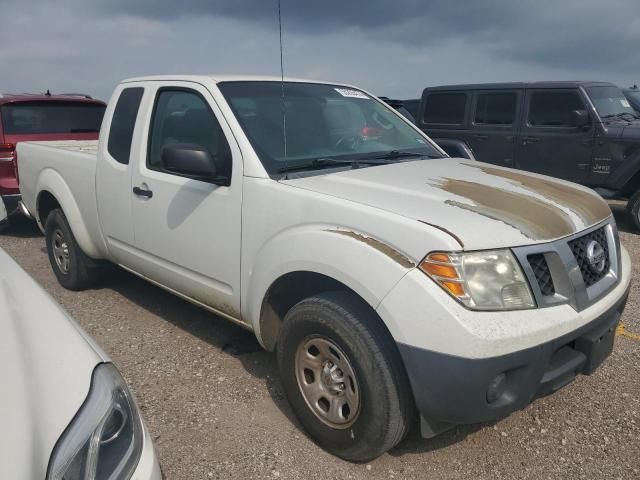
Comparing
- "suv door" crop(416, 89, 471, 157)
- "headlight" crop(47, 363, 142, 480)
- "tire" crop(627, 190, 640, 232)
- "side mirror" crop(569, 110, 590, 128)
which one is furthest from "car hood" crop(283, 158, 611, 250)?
"suv door" crop(416, 89, 471, 157)

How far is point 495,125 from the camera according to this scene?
27.8ft

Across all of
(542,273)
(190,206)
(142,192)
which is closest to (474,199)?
(542,273)

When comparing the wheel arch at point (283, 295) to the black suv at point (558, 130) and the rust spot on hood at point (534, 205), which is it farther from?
the black suv at point (558, 130)

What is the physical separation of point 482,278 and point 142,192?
2311 mm

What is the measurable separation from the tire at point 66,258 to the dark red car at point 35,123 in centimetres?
183

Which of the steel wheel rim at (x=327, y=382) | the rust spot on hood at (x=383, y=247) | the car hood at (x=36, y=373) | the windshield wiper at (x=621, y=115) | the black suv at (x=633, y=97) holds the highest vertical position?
the black suv at (x=633, y=97)

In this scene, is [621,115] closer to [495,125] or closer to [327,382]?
[495,125]

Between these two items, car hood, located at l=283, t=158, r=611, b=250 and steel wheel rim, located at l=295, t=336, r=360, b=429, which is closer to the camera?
car hood, located at l=283, t=158, r=611, b=250

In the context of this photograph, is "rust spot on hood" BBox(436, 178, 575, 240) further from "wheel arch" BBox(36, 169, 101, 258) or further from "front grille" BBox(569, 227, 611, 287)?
"wheel arch" BBox(36, 169, 101, 258)

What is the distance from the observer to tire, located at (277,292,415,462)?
223 centimetres

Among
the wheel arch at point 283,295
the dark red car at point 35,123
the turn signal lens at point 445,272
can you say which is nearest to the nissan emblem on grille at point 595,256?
the turn signal lens at point 445,272

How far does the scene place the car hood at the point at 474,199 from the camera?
7.20ft

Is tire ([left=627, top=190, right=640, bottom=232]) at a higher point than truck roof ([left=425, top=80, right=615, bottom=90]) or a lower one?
lower

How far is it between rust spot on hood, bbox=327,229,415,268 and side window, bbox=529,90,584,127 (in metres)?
6.57
